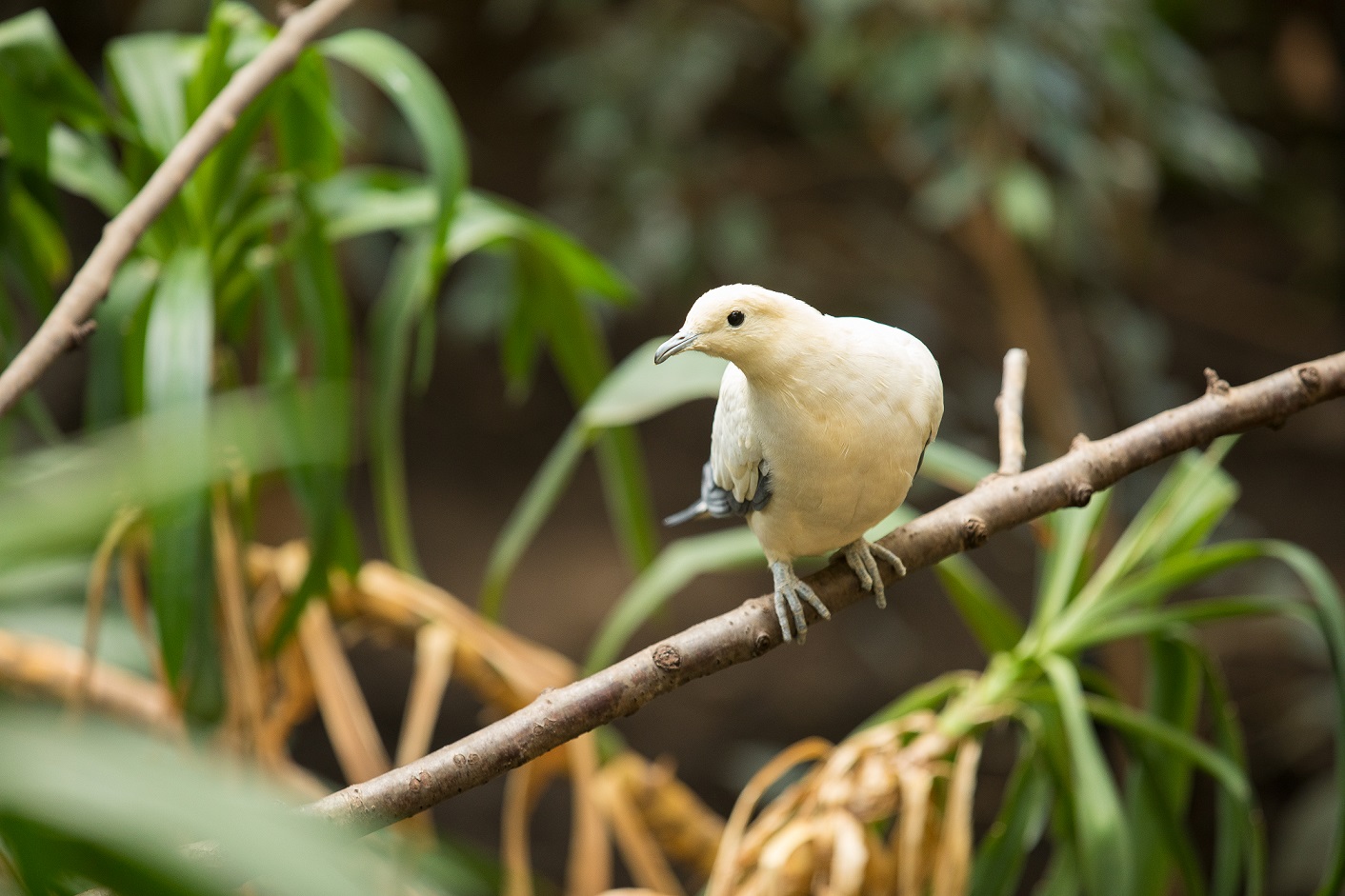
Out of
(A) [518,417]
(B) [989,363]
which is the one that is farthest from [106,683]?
(A) [518,417]

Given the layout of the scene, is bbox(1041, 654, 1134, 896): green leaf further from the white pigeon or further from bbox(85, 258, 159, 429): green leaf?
bbox(85, 258, 159, 429): green leaf

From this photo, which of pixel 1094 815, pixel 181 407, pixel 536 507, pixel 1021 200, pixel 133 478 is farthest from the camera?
pixel 1021 200

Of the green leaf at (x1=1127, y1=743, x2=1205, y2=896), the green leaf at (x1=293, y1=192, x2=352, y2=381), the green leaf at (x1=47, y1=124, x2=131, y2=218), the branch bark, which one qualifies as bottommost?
the green leaf at (x1=1127, y1=743, x2=1205, y2=896)

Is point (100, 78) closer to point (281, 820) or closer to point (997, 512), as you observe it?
point (997, 512)

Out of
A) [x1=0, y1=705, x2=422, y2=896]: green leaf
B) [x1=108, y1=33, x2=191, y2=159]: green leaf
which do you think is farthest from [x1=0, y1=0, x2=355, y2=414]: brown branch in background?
[x1=0, y1=705, x2=422, y2=896]: green leaf

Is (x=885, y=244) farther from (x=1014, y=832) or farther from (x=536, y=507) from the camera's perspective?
(x=1014, y=832)

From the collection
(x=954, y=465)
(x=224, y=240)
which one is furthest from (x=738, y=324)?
(x=224, y=240)

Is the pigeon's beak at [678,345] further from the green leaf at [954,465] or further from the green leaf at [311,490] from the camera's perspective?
the green leaf at [954,465]

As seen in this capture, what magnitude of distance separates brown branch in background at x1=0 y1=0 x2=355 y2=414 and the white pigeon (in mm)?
498

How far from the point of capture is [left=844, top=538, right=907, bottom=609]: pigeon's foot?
34.4 inches

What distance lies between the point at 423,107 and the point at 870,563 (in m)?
0.68

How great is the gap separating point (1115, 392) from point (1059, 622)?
2.22m

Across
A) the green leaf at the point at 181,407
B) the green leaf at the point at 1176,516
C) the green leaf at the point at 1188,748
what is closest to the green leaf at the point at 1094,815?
the green leaf at the point at 1188,748

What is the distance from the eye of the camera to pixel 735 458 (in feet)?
2.67
